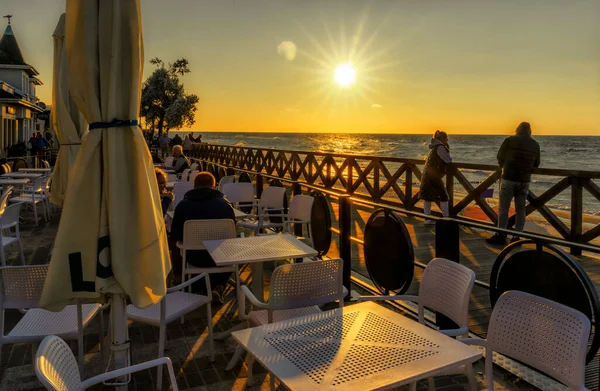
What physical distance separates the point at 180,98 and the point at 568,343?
108ft

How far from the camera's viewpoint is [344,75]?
2009 cm

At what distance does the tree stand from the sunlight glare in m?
14.5

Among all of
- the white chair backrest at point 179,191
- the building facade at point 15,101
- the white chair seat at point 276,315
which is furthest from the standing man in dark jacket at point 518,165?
the building facade at point 15,101

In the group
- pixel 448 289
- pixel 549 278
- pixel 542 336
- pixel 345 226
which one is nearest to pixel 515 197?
pixel 345 226

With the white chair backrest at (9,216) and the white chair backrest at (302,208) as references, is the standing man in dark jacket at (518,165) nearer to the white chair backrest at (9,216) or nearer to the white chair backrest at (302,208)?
the white chair backrest at (302,208)

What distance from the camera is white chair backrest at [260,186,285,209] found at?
21.3ft

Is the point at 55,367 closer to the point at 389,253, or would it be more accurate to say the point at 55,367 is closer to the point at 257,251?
the point at 257,251

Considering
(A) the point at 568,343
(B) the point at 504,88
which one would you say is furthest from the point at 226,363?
(B) the point at 504,88

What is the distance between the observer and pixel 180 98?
32.5 m

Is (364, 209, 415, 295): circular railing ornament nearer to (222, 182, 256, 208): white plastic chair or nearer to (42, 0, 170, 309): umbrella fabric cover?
(42, 0, 170, 309): umbrella fabric cover

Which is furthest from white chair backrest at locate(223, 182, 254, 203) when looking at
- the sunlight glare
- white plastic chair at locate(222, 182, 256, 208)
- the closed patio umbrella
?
the sunlight glare

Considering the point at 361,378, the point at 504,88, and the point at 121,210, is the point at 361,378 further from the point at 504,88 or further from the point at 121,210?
the point at 504,88

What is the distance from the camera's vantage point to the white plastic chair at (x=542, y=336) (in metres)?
1.78

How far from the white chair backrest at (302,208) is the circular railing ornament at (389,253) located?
1020 mm
